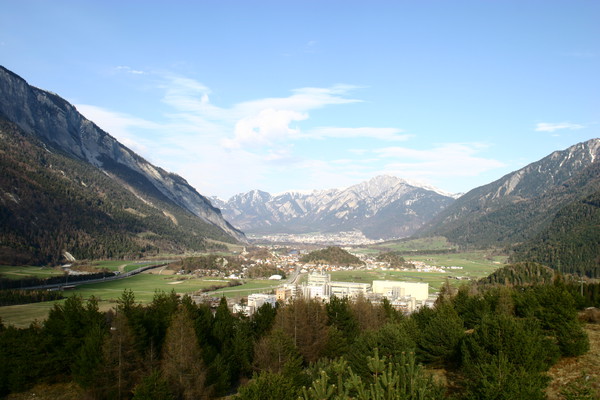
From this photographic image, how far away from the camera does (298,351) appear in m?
28.8

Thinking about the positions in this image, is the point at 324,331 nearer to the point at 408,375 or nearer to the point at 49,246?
the point at 408,375

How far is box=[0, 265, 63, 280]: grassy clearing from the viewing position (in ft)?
288

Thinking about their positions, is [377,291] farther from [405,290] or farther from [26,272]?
[26,272]

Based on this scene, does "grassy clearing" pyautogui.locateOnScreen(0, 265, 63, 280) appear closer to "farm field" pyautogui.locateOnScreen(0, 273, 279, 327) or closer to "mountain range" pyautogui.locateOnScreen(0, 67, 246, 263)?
"mountain range" pyautogui.locateOnScreen(0, 67, 246, 263)

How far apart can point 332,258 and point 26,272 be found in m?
100

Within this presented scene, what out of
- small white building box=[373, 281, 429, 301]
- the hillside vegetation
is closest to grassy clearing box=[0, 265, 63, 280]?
small white building box=[373, 281, 429, 301]

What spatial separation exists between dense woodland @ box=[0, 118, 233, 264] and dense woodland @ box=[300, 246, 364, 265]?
191 ft

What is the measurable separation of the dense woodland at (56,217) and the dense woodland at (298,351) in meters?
89.5

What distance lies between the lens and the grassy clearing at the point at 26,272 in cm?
8775

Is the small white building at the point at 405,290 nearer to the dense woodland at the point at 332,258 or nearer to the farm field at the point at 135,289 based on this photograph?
the farm field at the point at 135,289

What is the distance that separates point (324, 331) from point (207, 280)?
265 ft

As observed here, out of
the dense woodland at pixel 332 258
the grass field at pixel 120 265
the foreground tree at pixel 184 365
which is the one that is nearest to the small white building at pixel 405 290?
the foreground tree at pixel 184 365

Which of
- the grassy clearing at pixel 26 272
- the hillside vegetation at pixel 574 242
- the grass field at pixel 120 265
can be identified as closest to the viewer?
the grassy clearing at pixel 26 272

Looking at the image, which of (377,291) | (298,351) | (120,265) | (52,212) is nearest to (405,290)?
(377,291)
